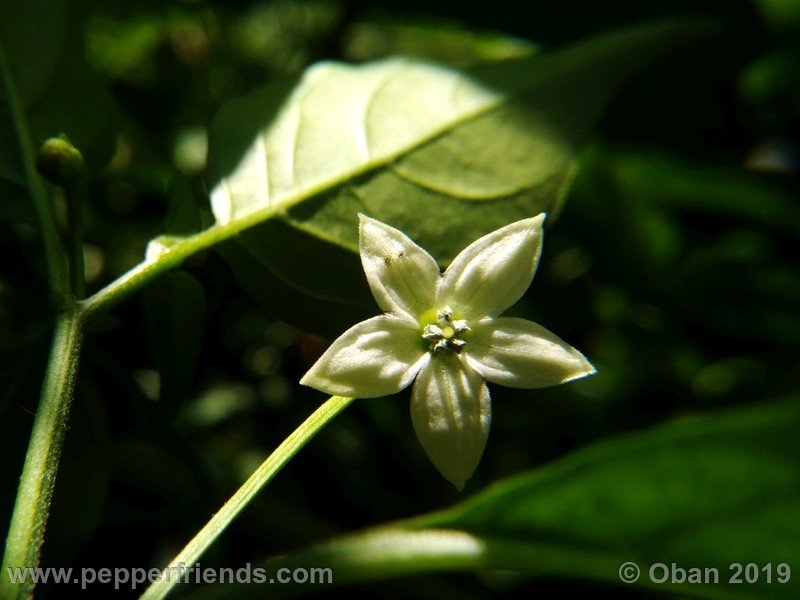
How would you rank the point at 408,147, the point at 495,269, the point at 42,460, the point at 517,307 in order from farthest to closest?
1. the point at 517,307
2. the point at 408,147
3. the point at 495,269
4. the point at 42,460

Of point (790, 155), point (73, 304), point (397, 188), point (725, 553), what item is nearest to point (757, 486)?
point (725, 553)

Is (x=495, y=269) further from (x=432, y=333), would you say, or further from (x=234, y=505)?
(x=234, y=505)

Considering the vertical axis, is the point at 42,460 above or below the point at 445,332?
below

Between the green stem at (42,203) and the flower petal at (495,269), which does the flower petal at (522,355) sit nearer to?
the flower petal at (495,269)

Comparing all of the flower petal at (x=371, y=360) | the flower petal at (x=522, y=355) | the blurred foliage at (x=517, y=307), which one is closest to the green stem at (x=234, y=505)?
the flower petal at (x=371, y=360)

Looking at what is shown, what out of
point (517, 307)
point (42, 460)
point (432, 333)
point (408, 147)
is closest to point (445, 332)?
point (432, 333)

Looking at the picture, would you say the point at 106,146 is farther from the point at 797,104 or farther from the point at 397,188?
the point at 797,104

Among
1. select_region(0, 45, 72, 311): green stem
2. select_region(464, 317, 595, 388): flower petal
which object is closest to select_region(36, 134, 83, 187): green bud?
select_region(0, 45, 72, 311): green stem

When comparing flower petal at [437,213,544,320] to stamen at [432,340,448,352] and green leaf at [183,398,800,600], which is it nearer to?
stamen at [432,340,448,352]
